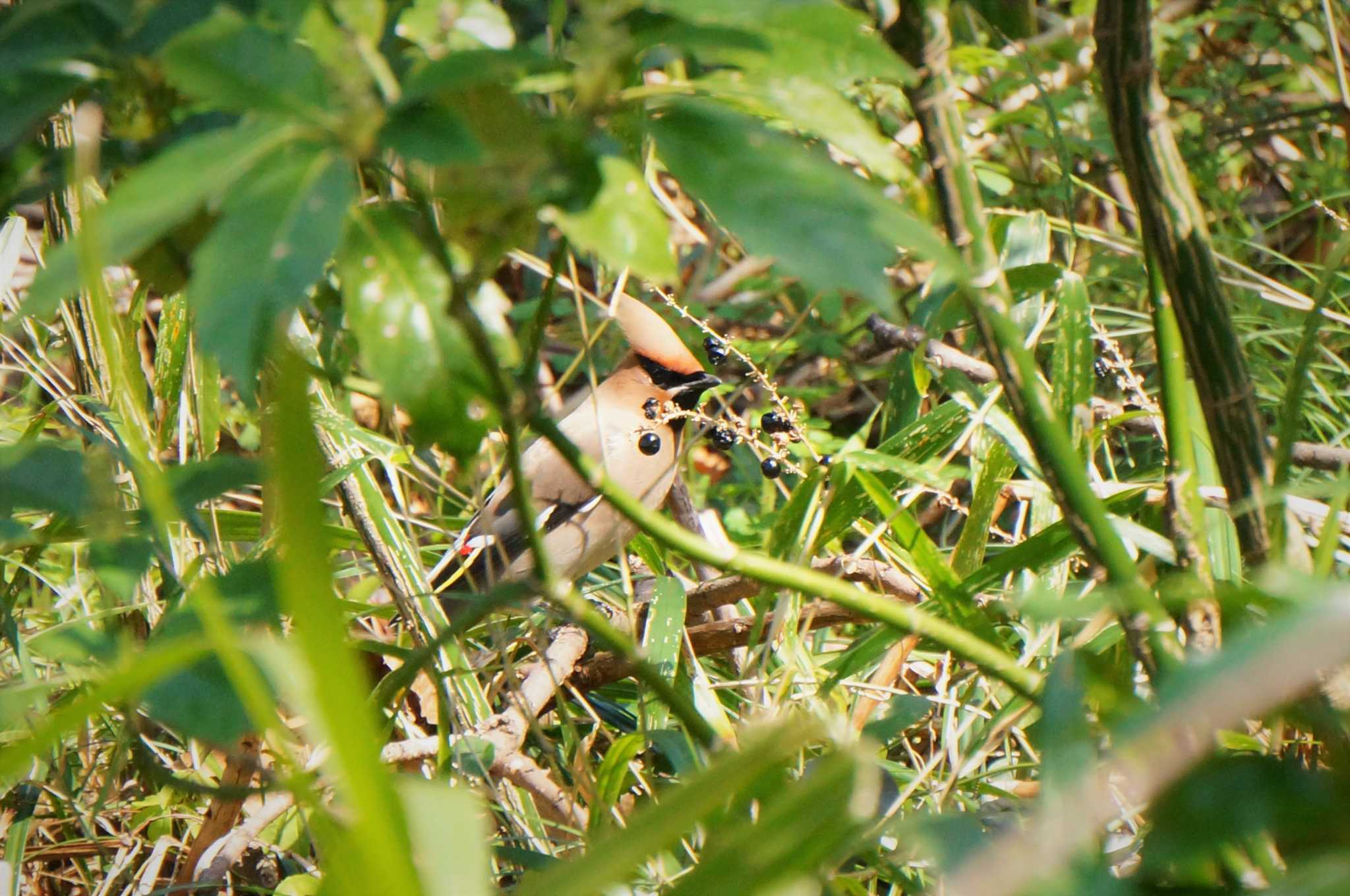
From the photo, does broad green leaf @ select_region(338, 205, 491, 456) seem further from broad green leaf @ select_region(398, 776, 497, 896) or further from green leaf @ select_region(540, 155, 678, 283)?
broad green leaf @ select_region(398, 776, 497, 896)

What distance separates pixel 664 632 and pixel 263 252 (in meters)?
1.18

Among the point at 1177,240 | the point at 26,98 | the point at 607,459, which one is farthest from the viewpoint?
the point at 607,459

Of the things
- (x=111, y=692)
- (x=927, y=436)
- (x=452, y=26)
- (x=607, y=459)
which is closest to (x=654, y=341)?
(x=607, y=459)

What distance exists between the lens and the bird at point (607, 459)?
2857 millimetres

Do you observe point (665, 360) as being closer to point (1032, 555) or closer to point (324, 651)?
point (1032, 555)

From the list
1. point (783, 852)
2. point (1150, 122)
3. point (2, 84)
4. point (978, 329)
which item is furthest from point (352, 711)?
point (1150, 122)

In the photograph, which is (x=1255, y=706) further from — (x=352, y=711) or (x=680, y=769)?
(x=680, y=769)

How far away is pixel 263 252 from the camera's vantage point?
58 centimetres

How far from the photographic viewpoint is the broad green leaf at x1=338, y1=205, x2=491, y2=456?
25.6 inches

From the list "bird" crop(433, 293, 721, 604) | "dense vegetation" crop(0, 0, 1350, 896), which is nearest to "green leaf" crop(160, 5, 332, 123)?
"dense vegetation" crop(0, 0, 1350, 896)

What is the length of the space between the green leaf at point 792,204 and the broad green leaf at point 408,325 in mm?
139

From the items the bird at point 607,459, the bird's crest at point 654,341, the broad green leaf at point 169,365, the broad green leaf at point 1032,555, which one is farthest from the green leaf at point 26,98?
the bird's crest at point 654,341

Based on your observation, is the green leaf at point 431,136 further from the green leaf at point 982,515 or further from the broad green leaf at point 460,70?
the green leaf at point 982,515

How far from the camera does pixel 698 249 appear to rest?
13.3ft
